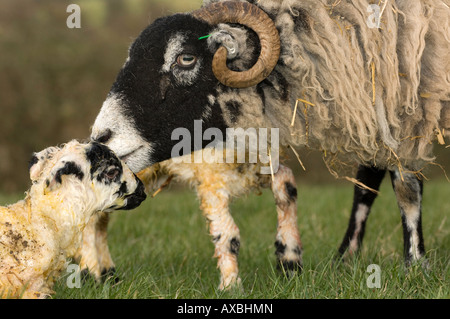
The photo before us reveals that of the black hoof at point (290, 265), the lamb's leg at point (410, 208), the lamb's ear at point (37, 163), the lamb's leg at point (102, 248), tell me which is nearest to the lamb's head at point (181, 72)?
the lamb's ear at point (37, 163)

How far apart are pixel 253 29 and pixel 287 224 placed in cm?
148

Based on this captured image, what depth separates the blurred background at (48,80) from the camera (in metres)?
16.8

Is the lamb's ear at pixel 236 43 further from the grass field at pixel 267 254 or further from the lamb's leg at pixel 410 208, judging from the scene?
the lamb's leg at pixel 410 208

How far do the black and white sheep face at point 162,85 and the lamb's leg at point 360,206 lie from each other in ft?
6.25

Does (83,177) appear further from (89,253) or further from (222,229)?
(89,253)

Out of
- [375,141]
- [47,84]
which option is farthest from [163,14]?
[47,84]

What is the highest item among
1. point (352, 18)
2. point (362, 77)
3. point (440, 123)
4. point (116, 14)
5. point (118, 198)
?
point (116, 14)

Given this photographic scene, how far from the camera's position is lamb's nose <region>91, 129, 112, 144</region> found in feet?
12.0

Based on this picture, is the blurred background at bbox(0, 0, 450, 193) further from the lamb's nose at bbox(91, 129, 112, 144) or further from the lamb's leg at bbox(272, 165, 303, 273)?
the lamb's nose at bbox(91, 129, 112, 144)

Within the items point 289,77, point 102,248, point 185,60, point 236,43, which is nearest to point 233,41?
point 236,43

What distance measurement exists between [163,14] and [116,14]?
19710 millimetres
